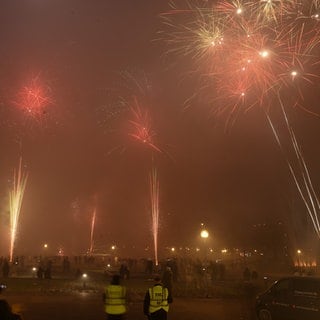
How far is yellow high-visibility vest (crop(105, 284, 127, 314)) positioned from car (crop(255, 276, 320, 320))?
261 inches

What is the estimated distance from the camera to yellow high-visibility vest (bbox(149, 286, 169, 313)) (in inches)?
445

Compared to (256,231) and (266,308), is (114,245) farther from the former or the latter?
(266,308)

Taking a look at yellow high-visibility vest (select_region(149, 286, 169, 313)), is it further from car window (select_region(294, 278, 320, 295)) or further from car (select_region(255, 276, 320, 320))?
car window (select_region(294, 278, 320, 295))

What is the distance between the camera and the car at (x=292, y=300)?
1519 cm

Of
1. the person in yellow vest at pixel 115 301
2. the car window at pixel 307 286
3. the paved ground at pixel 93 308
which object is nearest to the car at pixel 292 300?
the car window at pixel 307 286

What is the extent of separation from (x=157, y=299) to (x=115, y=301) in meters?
0.95

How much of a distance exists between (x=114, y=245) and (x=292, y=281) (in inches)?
3316

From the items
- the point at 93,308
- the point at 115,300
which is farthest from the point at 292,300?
the point at 93,308

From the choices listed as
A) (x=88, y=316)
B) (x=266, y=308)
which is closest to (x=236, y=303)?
(x=266, y=308)

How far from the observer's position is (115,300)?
37.0 ft

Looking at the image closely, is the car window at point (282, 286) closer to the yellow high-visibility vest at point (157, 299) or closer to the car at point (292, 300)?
the car at point (292, 300)

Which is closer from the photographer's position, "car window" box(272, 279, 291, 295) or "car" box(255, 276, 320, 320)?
"car" box(255, 276, 320, 320)

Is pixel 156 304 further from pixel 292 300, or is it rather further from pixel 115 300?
pixel 292 300

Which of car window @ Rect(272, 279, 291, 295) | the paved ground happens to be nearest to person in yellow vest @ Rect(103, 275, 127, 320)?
the paved ground
